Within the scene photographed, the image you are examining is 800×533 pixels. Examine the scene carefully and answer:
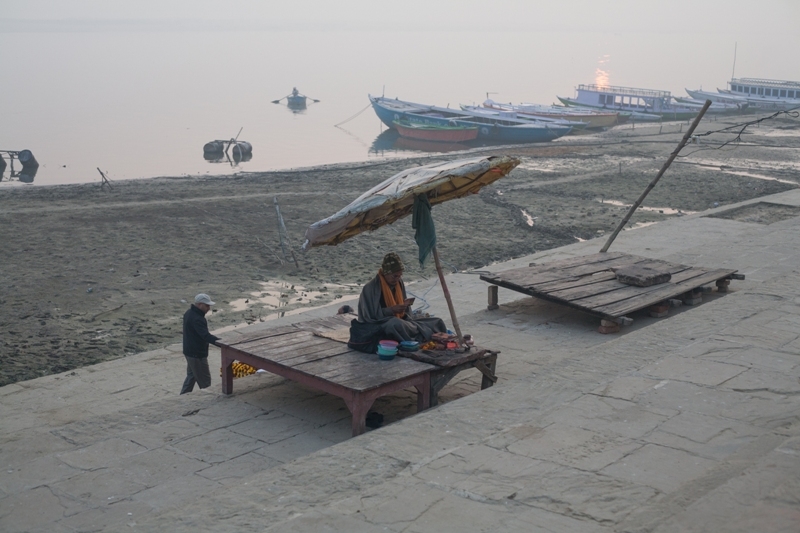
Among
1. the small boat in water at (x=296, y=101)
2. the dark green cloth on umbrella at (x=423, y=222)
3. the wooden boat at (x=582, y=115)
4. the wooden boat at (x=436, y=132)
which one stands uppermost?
the small boat in water at (x=296, y=101)

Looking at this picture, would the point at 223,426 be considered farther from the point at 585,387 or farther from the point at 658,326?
the point at 658,326

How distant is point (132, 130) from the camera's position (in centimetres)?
4400

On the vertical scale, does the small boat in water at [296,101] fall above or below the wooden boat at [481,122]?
above

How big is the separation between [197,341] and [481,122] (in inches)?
1337

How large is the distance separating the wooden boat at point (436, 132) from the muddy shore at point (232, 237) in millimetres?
12280

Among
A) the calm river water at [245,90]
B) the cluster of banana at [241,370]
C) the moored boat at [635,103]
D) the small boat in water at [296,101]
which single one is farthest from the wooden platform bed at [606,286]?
the small boat in water at [296,101]

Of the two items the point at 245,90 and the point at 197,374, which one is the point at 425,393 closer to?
the point at 197,374

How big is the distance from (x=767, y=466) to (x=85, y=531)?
13.8 ft

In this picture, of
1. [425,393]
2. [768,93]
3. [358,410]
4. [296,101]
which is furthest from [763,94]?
[358,410]

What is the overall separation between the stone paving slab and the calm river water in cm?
2295

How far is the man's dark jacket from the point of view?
8078 millimetres

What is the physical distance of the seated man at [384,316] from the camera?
7328 millimetres

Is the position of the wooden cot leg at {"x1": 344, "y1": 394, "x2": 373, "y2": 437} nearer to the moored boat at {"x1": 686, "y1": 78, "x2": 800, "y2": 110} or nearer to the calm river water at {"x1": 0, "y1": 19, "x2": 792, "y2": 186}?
the calm river water at {"x1": 0, "y1": 19, "x2": 792, "y2": 186}

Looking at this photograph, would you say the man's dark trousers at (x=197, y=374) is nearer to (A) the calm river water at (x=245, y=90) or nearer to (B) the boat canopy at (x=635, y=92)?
(A) the calm river water at (x=245, y=90)
